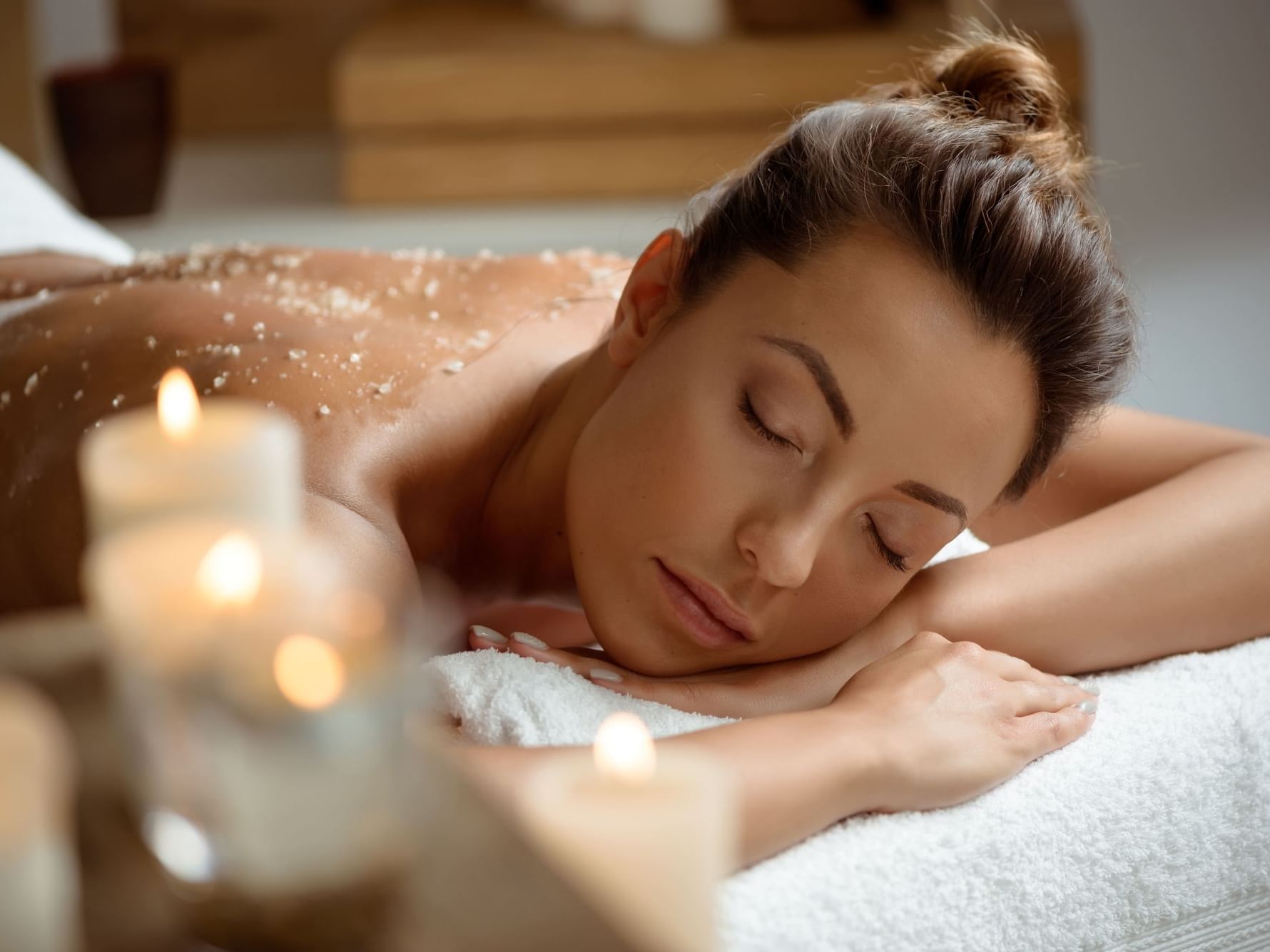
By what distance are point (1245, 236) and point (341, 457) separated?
7.66ft

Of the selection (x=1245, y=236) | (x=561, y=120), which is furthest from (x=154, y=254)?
(x=1245, y=236)

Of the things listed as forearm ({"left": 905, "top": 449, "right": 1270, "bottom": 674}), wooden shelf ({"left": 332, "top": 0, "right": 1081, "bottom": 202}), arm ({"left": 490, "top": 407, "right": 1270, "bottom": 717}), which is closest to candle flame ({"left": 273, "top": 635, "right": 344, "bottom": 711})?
arm ({"left": 490, "top": 407, "right": 1270, "bottom": 717})

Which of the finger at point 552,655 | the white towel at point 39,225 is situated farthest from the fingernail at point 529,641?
the white towel at point 39,225

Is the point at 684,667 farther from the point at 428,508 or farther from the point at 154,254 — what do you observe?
the point at 154,254

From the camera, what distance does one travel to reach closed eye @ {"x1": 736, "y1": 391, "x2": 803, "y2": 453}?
1049 mm

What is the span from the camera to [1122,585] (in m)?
1.21

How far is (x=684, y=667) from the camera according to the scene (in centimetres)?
111

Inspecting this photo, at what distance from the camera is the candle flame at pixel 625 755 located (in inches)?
20.3

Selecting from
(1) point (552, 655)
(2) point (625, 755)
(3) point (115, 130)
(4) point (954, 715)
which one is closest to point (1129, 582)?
(4) point (954, 715)

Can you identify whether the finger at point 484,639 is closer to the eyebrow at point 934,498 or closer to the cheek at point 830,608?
the cheek at point 830,608

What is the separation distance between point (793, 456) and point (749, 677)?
19 cm

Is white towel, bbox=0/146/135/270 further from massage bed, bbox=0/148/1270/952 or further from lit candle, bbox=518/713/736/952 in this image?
lit candle, bbox=518/713/736/952

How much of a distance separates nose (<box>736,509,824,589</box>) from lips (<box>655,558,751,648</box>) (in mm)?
49

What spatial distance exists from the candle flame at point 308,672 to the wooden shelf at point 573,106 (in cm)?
278
